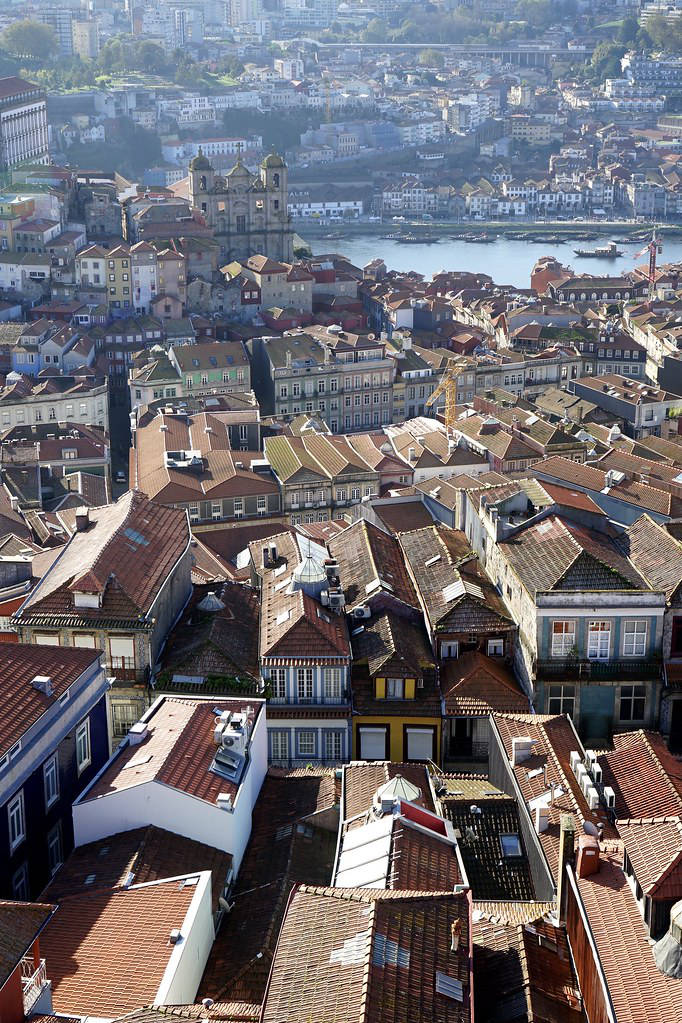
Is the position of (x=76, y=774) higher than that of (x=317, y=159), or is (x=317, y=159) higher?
(x=76, y=774)

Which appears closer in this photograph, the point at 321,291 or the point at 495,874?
the point at 495,874

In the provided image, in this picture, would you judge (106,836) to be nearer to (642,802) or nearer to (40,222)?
(642,802)

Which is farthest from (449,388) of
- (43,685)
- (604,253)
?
(604,253)

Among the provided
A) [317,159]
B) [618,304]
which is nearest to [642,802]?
[618,304]

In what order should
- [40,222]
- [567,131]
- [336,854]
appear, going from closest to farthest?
[336,854], [40,222], [567,131]

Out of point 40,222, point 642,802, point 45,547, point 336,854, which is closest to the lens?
point 336,854

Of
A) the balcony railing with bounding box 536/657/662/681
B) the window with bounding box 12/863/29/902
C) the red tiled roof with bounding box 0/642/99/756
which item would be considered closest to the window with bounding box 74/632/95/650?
the red tiled roof with bounding box 0/642/99/756

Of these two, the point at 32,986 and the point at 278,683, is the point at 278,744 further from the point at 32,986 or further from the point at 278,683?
the point at 32,986
